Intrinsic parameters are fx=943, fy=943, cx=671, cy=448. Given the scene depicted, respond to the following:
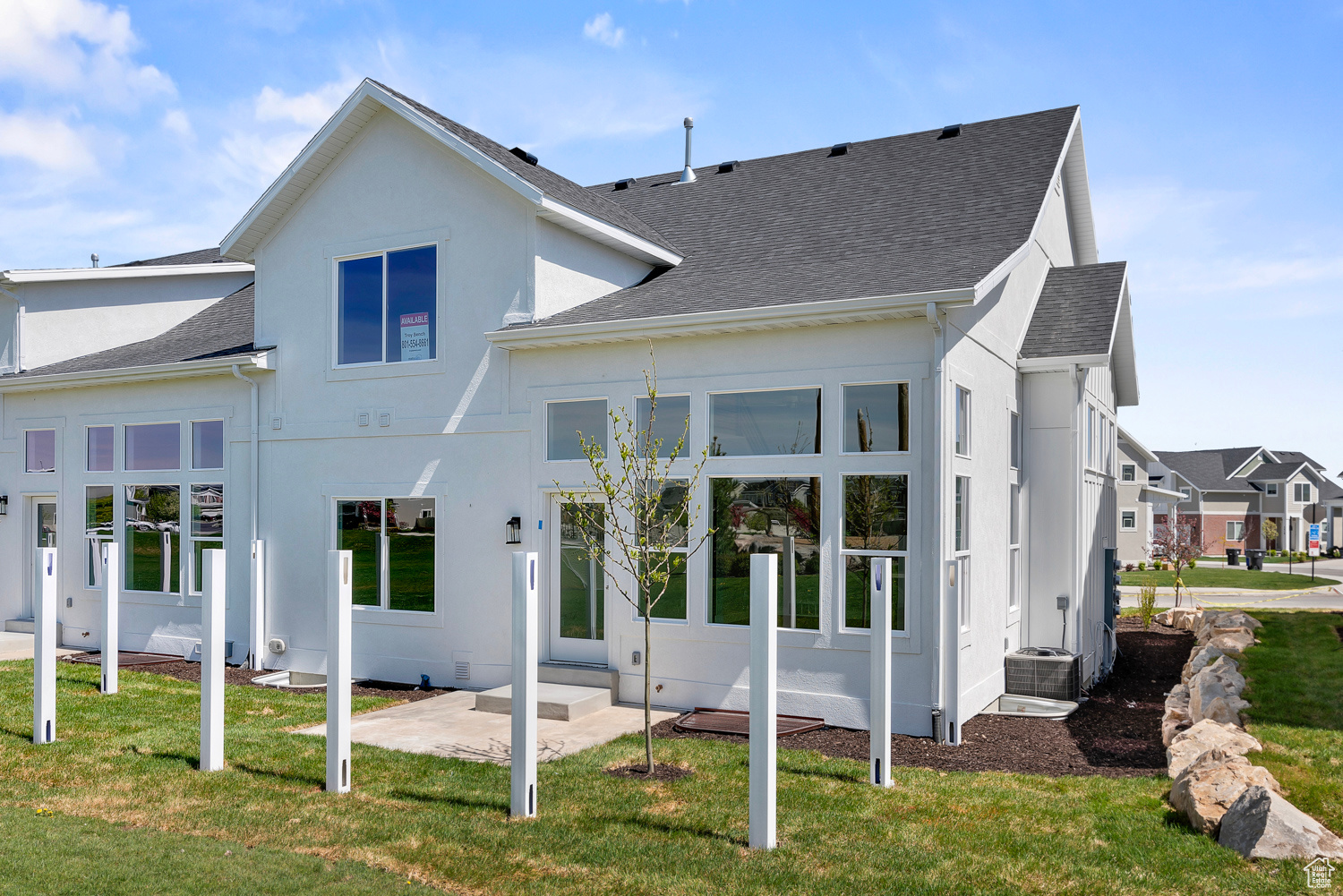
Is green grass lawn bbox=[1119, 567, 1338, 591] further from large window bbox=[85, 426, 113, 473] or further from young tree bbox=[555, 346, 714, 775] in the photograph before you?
large window bbox=[85, 426, 113, 473]

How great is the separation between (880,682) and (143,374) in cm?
1183

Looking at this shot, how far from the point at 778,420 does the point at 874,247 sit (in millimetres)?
2921

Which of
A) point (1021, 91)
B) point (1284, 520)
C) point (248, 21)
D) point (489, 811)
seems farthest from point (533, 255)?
point (1284, 520)

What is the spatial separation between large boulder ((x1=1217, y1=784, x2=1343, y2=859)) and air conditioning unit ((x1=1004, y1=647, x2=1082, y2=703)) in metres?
5.31

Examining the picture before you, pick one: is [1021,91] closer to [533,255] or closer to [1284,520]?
[533,255]

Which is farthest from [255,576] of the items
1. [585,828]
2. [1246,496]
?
[1246,496]

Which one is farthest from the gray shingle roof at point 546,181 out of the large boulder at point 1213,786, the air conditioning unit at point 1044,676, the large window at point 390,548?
the large boulder at point 1213,786

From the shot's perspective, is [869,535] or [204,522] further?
[204,522]

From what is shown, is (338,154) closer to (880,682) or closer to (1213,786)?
(880,682)

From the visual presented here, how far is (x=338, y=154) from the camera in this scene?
12648 mm

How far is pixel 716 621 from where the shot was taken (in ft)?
33.4

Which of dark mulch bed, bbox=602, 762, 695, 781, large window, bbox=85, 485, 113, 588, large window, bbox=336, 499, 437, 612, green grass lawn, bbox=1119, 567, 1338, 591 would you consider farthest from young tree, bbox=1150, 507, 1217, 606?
large window, bbox=85, 485, 113, 588

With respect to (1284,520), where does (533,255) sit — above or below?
above

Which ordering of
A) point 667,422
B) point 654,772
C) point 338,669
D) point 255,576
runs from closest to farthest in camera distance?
1. point 338,669
2. point 654,772
3. point 667,422
4. point 255,576
